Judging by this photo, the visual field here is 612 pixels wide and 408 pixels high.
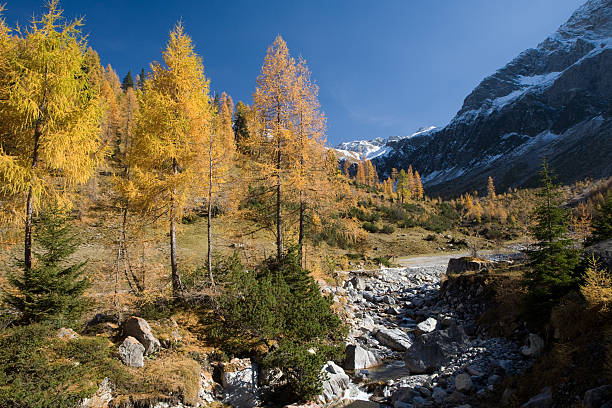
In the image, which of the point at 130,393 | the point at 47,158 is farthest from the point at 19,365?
the point at 47,158

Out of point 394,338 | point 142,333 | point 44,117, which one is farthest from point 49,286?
point 394,338

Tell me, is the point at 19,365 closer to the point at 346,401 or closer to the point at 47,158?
→ the point at 47,158

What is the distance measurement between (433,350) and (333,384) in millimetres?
3726

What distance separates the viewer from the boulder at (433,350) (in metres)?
9.66

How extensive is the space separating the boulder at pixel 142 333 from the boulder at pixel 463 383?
8136 mm

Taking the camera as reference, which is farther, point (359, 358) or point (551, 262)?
point (359, 358)

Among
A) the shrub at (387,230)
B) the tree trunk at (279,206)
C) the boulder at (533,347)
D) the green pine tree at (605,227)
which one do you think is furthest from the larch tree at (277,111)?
the shrub at (387,230)

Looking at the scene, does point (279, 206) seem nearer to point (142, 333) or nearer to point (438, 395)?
point (142, 333)

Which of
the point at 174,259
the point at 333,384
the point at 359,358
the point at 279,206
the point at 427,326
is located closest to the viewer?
the point at 333,384

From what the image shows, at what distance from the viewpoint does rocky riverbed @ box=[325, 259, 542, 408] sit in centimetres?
777

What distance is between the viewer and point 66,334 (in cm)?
704

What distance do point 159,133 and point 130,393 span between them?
327 inches

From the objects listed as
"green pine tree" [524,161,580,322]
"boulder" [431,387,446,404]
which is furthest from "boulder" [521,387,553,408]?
"green pine tree" [524,161,580,322]

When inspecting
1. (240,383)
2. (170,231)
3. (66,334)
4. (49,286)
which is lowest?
(240,383)
